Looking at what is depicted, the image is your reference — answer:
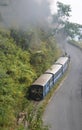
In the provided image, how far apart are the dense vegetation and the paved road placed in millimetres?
2707

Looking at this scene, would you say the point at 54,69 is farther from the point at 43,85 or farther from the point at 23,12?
the point at 23,12

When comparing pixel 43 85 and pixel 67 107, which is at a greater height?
pixel 43 85

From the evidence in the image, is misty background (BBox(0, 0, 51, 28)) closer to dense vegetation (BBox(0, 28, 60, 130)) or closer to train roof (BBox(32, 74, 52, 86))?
dense vegetation (BBox(0, 28, 60, 130))

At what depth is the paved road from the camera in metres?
37.0

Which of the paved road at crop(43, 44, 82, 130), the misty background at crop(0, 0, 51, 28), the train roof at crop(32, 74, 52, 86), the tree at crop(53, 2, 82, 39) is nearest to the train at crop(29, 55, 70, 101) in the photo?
the train roof at crop(32, 74, 52, 86)

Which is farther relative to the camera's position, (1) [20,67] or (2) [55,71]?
(2) [55,71]

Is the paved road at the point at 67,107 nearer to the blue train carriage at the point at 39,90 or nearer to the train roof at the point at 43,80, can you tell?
the blue train carriage at the point at 39,90

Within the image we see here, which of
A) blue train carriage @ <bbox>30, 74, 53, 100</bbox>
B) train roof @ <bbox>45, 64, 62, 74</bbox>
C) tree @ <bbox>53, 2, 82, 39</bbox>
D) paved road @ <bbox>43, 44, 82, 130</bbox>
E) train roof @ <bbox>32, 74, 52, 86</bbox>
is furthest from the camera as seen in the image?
tree @ <bbox>53, 2, 82, 39</bbox>

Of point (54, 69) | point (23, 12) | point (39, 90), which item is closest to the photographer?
point (39, 90)

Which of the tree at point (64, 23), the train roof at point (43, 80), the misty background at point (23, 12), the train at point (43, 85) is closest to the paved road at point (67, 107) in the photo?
the train at point (43, 85)

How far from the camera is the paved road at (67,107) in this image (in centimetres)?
3703

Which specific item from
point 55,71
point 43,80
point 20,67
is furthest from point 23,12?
point 43,80

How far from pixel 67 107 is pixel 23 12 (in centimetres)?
2752

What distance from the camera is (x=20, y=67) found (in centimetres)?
4666
